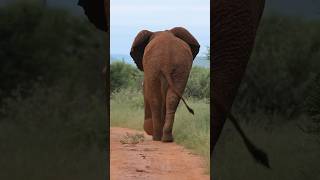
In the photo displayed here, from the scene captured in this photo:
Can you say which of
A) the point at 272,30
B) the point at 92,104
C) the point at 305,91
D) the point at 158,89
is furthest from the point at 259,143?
the point at 158,89

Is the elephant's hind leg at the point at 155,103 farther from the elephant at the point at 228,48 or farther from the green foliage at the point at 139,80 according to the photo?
the elephant at the point at 228,48

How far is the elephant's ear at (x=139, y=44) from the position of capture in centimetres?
755

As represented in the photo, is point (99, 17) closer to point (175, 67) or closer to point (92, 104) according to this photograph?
point (92, 104)

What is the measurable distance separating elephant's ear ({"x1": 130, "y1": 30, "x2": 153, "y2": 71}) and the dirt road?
1109 millimetres

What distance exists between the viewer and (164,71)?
→ 698 centimetres

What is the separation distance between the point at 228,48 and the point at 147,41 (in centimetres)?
361

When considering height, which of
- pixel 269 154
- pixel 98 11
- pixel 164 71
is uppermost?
pixel 98 11

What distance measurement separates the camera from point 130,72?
36.8ft

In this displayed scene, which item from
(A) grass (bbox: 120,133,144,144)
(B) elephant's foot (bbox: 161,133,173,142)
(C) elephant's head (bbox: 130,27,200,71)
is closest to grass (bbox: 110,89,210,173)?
(B) elephant's foot (bbox: 161,133,173,142)

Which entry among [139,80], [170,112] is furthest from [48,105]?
[139,80]

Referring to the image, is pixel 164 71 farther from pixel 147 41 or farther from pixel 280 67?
pixel 280 67

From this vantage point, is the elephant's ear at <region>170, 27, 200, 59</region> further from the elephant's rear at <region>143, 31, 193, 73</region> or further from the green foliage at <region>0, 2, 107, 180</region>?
the green foliage at <region>0, 2, 107, 180</region>

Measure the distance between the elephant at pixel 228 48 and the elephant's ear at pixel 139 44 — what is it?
349 centimetres

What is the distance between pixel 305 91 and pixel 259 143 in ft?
1.77
